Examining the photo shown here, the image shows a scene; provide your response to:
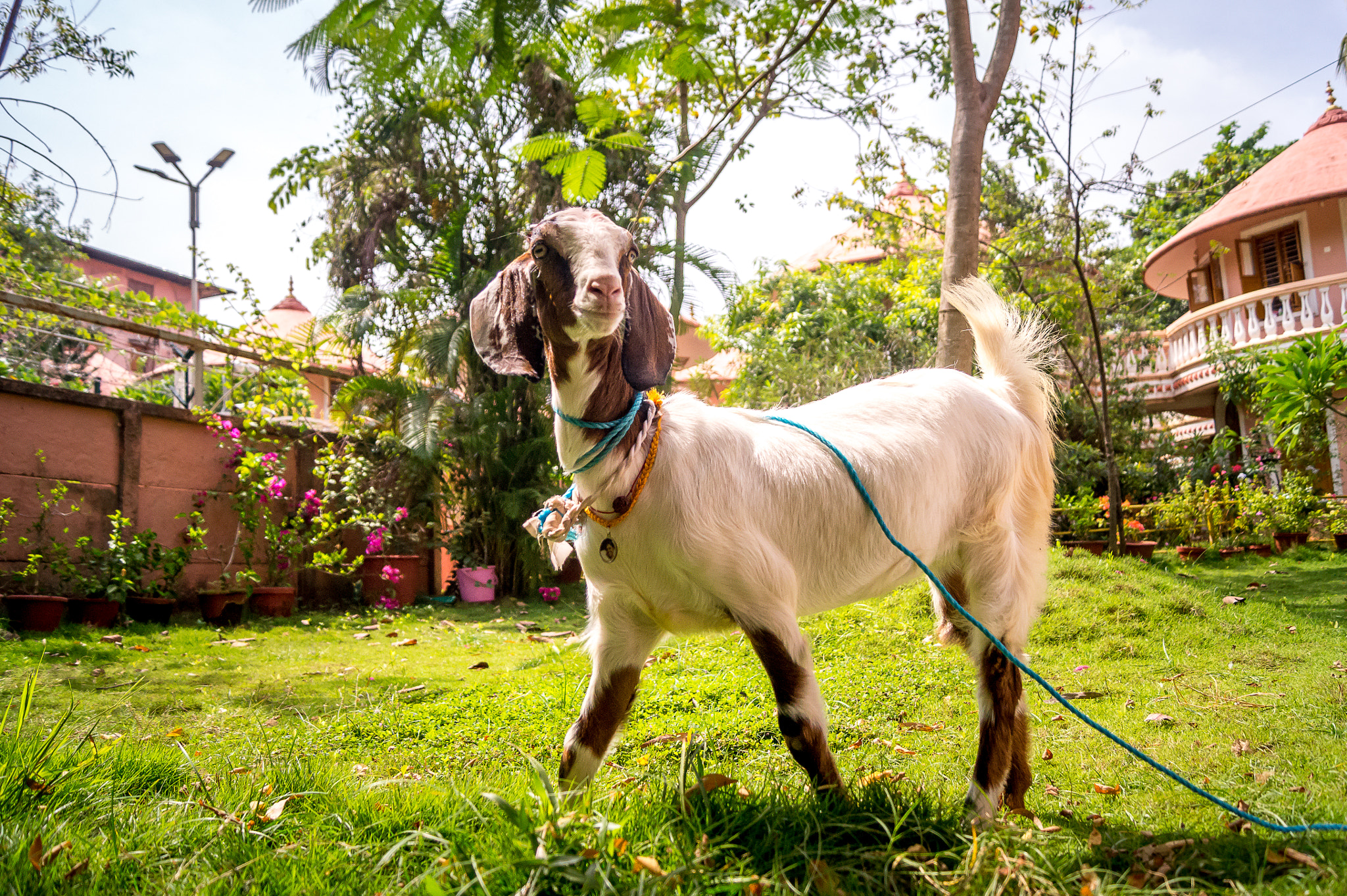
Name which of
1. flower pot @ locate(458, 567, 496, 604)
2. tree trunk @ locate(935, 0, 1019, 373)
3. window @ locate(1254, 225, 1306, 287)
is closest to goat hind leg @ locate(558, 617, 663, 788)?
tree trunk @ locate(935, 0, 1019, 373)

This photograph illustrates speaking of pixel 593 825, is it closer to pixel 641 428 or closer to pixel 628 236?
pixel 641 428

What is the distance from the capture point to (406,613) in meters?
8.73

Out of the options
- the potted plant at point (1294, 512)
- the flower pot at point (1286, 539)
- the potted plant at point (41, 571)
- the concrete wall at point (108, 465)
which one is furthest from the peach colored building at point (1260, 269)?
the potted plant at point (41, 571)

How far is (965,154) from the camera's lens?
5867 millimetres

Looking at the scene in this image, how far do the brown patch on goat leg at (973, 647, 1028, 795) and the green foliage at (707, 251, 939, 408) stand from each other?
1024cm

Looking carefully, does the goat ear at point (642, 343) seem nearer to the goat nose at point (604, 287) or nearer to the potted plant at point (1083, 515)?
the goat nose at point (604, 287)

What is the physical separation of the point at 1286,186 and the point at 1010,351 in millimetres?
16604

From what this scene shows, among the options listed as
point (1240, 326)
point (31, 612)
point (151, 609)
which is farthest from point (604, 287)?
point (1240, 326)

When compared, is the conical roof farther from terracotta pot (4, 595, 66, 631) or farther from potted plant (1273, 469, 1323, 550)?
terracotta pot (4, 595, 66, 631)

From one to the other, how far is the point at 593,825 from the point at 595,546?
2.60 feet

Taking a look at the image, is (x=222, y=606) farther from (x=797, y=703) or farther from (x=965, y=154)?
(x=965, y=154)

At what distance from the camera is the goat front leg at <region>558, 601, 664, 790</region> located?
2611mm

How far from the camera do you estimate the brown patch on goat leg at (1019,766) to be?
9.25 ft

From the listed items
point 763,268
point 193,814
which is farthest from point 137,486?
point 763,268
